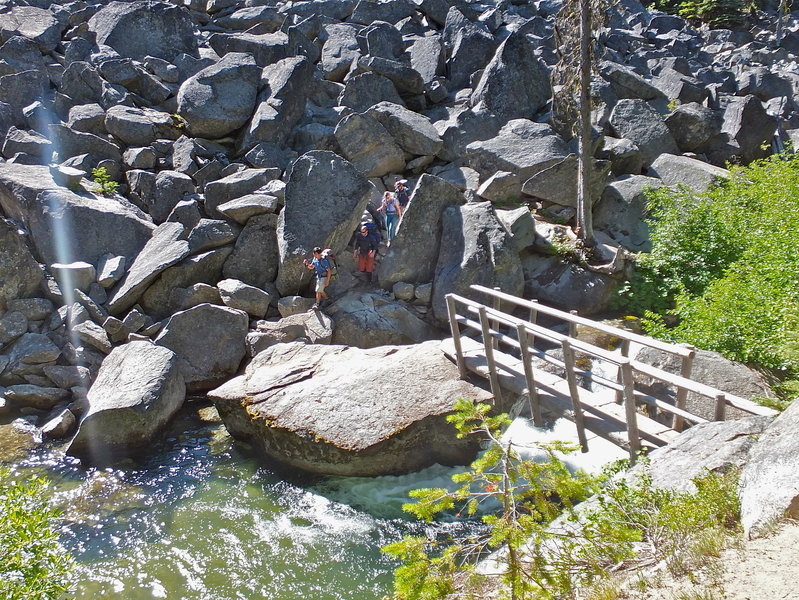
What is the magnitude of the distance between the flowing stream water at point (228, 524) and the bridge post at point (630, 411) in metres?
0.89

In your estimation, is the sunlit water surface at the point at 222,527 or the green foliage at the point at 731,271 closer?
the sunlit water surface at the point at 222,527

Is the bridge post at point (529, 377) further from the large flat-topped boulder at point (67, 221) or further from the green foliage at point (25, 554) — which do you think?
the large flat-topped boulder at point (67, 221)

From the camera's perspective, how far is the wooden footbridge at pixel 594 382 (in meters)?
7.93

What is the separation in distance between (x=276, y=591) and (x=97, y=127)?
72.0 ft

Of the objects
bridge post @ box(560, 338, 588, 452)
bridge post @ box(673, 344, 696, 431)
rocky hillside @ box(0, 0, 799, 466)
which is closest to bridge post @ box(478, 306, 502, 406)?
bridge post @ box(560, 338, 588, 452)

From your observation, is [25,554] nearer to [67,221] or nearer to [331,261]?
[331,261]

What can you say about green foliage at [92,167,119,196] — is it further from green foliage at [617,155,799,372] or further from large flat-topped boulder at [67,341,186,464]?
green foliage at [617,155,799,372]

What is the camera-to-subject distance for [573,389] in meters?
9.12

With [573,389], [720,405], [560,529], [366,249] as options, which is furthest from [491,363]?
[366,249]

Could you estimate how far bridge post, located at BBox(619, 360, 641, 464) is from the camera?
7.91m

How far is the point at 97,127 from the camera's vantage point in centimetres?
2372

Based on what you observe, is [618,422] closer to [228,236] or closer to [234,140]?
[228,236]

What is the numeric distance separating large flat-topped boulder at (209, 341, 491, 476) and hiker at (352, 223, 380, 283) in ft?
17.5

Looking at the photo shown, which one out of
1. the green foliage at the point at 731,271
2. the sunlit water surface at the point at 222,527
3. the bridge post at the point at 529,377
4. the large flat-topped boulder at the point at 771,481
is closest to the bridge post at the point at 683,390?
the green foliage at the point at 731,271
